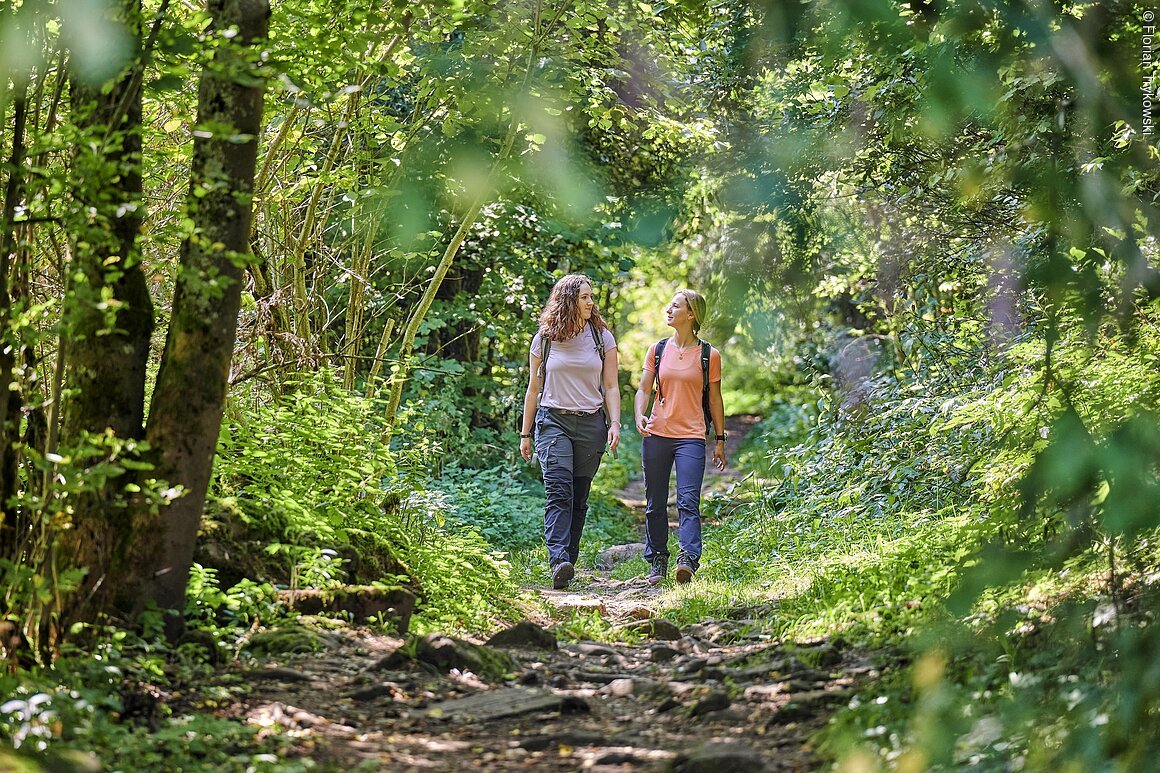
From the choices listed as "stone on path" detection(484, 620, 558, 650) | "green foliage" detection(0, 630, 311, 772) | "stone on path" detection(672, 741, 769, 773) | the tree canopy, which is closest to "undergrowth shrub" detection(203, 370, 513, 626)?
the tree canopy

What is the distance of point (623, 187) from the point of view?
13.6m

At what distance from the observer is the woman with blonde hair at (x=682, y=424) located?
7.78 meters

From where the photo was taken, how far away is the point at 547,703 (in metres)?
4.16

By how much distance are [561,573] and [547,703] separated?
140 inches

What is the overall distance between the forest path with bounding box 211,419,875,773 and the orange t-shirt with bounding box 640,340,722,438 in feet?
8.36

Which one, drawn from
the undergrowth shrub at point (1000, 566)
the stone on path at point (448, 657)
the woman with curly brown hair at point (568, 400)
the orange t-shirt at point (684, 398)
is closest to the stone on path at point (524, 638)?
the stone on path at point (448, 657)

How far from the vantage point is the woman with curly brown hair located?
7641 mm

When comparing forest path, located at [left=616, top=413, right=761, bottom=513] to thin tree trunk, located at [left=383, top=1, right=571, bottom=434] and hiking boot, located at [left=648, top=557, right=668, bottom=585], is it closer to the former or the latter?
hiking boot, located at [left=648, top=557, right=668, bottom=585]

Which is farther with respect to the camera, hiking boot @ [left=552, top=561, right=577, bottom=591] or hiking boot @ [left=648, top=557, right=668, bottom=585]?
hiking boot @ [left=648, top=557, right=668, bottom=585]

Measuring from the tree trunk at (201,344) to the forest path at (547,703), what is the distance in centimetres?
58

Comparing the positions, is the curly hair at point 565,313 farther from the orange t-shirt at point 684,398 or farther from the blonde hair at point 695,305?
the blonde hair at point 695,305

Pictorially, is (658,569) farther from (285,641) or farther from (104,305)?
(104,305)

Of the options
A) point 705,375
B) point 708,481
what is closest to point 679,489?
point 705,375

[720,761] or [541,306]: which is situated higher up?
[541,306]
